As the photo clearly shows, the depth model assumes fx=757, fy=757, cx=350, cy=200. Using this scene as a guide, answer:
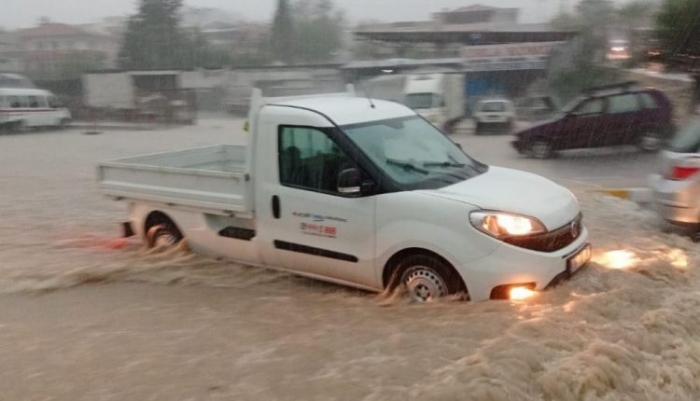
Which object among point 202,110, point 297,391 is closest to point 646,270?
point 297,391

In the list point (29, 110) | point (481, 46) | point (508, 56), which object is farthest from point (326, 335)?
point (29, 110)

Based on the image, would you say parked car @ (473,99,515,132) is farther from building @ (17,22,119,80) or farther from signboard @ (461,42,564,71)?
building @ (17,22,119,80)

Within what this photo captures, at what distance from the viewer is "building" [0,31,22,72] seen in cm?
3675

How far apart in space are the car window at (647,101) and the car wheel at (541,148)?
90.2 inches

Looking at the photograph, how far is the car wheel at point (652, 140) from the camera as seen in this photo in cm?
1745

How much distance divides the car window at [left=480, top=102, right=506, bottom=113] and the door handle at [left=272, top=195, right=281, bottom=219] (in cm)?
1939

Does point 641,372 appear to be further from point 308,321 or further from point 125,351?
point 125,351

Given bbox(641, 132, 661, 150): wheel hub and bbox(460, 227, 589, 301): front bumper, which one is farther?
bbox(641, 132, 661, 150): wheel hub

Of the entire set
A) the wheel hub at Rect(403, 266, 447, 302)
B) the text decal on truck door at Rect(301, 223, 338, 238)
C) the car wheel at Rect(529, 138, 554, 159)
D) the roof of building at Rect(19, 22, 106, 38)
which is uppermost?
the roof of building at Rect(19, 22, 106, 38)

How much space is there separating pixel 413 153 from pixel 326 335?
187cm

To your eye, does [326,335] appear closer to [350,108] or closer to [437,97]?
[350,108]

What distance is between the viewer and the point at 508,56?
27641 millimetres

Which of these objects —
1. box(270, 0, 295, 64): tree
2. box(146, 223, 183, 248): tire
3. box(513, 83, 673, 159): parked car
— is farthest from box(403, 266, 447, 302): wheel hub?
box(270, 0, 295, 64): tree

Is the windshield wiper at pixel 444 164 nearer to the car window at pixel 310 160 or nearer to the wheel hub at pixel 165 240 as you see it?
the car window at pixel 310 160
